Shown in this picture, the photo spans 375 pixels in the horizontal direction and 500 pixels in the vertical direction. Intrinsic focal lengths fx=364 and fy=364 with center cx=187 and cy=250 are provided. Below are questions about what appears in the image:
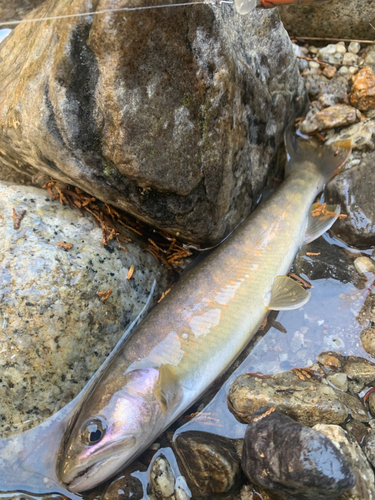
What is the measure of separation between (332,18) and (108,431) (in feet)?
18.8

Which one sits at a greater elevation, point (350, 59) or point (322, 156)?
point (350, 59)

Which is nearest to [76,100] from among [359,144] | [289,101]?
[289,101]

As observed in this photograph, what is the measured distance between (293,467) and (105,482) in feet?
5.23

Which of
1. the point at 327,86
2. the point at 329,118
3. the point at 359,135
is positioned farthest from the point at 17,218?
the point at 327,86

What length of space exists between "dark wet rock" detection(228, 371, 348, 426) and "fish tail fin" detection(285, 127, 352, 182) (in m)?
2.38

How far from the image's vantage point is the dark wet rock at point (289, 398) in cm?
317

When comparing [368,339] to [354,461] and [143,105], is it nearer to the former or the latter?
[354,461]

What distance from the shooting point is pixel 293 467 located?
266 cm

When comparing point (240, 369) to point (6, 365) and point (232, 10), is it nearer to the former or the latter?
point (6, 365)

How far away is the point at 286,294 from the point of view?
3.68 m

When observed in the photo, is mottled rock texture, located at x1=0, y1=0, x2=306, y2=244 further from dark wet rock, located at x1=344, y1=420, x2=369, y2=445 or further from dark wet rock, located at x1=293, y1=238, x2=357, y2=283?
dark wet rock, located at x1=344, y1=420, x2=369, y2=445

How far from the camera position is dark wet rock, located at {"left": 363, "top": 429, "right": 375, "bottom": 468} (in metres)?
3.08

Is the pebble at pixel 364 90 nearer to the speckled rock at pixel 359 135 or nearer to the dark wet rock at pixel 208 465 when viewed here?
the speckled rock at pixel 359 135

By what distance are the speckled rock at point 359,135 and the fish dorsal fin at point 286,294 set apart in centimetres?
203
